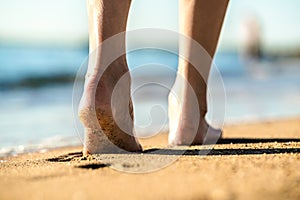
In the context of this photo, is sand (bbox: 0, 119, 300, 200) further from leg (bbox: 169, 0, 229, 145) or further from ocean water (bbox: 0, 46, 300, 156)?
ocean water (bbox: 0, 46, 300, 156)

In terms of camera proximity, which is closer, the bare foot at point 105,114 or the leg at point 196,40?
the bare foot at point 105,114

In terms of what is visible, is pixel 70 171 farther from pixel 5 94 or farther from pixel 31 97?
pixel 5 94

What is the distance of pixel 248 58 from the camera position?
18859 millimetres

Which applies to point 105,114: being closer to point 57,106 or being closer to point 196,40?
point 196,40

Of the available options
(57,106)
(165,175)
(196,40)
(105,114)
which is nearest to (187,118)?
(196,40)

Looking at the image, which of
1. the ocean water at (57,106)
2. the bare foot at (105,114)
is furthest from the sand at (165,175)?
the ocean water at (57,106)

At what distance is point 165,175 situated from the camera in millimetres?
1264

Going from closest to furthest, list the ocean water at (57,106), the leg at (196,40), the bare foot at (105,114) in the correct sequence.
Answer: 1. the bare foot at (105,114)
2. the leg at (196,40)
3. the ocean water at (57,106)

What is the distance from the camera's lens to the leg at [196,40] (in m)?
1.85

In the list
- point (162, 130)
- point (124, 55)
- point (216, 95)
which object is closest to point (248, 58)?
point (216, 95)

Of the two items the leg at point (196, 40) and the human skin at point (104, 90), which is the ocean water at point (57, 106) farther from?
the human skin at point (104, 90)

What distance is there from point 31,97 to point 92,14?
3.61 meters

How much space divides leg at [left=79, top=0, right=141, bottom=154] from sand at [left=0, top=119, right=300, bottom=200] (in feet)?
0.23

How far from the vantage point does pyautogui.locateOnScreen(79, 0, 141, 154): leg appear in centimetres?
156
